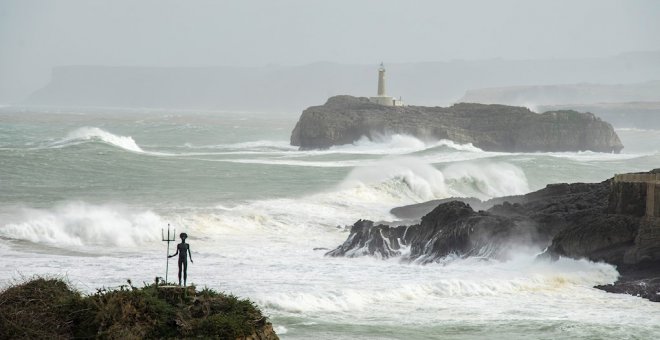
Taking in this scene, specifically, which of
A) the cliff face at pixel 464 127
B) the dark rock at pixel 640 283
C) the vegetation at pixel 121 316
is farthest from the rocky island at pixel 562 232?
the cliff face at pixel 464 127

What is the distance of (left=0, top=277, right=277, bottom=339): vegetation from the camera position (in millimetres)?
12219

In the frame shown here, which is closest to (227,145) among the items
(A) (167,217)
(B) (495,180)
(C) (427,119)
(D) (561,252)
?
(C) (427,119)

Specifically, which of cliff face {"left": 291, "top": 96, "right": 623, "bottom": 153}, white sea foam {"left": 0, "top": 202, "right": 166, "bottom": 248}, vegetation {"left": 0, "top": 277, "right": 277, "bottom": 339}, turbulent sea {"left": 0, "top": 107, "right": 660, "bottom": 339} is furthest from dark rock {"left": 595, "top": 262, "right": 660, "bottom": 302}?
cliff face {"left": 291, "top": 96, "right": 623, "bottom": 153}

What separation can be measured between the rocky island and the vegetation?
1264 centimetres

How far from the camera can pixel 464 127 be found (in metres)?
101

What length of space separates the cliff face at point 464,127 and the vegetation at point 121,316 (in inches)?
3189

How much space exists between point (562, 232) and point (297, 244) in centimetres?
832

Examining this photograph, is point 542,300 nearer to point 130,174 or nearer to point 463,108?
point 130,174

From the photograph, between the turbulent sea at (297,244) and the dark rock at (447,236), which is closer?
the turbulent sea at (297,244)

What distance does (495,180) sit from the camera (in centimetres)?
6169

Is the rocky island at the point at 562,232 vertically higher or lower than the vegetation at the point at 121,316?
lower

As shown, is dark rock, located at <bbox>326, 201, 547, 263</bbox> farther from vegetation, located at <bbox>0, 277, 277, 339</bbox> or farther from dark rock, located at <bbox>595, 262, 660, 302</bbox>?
vegetation, located at <bbox>0, 277, 277, 339</bbox>

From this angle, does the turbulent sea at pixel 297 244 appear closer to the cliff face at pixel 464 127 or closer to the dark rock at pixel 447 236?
the dark rock at pixel 447 236

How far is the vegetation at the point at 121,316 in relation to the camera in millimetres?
12219
